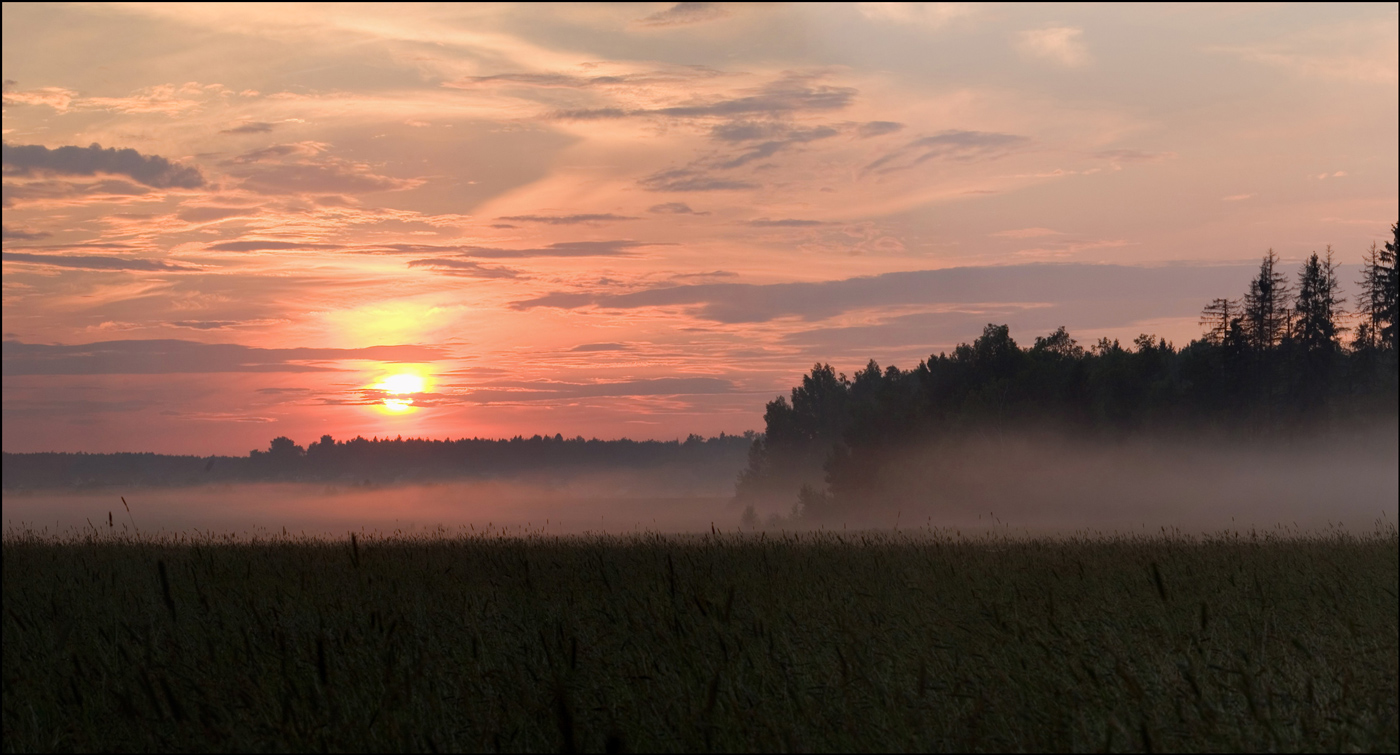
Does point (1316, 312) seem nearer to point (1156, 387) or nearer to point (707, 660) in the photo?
point (1156, 387)

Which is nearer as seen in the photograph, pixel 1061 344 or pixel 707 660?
pixel 707 660

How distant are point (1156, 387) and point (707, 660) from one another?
217 feet

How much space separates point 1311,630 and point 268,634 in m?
7.72

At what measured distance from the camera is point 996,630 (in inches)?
267

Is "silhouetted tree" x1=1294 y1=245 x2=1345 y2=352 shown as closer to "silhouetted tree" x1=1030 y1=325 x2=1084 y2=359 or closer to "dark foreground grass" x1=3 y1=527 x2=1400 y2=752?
"silhouetted tree" x1=1030 y1=325 x2=1084 y2=359

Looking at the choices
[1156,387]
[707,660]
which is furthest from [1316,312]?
[707,660]

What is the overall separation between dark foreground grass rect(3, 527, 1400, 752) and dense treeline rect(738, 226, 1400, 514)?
45487mm

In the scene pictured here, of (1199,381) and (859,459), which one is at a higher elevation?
(1199,381)

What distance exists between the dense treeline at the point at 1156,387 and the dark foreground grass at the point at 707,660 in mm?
45487

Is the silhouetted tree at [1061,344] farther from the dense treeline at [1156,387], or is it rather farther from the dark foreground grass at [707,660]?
the dark foreground grass at [707,660]

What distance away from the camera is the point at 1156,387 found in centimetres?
6481

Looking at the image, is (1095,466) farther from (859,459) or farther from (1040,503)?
(859,459)

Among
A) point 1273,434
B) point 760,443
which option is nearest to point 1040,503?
point 1273,434

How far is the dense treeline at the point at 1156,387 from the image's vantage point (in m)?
57.1
